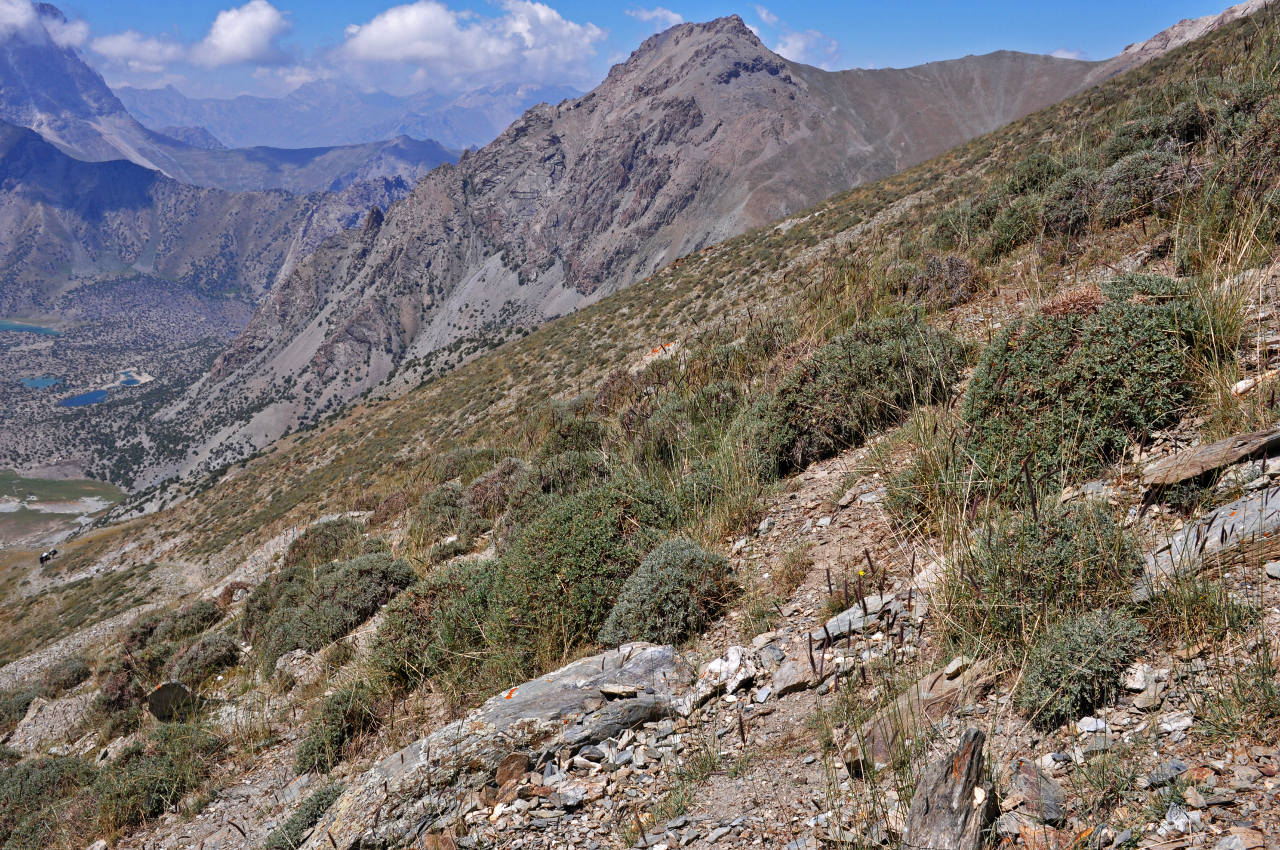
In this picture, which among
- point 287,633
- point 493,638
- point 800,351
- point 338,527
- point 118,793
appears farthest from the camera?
point 338,527

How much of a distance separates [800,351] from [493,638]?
15.7 ft

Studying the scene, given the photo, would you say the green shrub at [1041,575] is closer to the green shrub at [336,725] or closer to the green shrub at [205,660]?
the green shrub at [336,725]

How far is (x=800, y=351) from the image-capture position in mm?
7266

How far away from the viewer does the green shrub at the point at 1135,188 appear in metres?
6.70

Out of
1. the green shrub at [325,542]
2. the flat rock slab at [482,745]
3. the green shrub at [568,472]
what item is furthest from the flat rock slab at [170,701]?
the flat rock slab at [482,745]

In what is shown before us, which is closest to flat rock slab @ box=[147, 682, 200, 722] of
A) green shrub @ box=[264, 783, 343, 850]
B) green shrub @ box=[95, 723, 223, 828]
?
green shrub @ box=[95, 723, 223, 828]

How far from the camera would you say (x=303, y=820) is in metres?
3.97

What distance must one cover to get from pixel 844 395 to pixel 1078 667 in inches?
144

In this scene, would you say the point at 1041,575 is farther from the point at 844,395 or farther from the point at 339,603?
the point at 339,603

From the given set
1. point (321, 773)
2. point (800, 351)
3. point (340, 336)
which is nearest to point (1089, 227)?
point (800, 351)

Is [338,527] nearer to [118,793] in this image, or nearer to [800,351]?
[118,793]

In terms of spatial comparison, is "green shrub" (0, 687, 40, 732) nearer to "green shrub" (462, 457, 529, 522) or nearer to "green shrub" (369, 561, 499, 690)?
"green shrub" (462, 457, 529, 522)

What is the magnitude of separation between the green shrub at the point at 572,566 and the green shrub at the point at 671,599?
437 millimetres

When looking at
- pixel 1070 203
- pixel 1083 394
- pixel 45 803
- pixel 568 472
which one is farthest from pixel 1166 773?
pixel 45 803
